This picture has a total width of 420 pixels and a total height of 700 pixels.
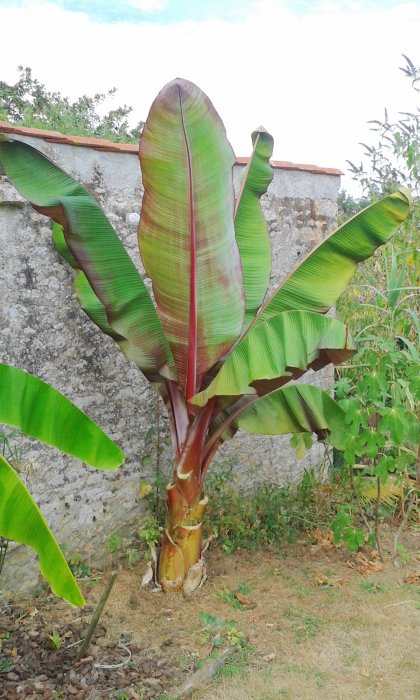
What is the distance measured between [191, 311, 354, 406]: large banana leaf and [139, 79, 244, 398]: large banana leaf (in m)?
0.18

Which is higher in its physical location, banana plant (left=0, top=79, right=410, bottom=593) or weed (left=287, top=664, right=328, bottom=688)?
banana plant (left=0, top=79, right=410, bottom=593)

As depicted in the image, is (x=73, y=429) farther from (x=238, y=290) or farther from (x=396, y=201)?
(x=396, y=201)

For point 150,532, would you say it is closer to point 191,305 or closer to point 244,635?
point 244,635

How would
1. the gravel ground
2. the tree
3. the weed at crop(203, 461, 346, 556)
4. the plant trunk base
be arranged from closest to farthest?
the gravel ground → the plant trunk base → the weed at crop(203, 461, 346, 556) → the tree

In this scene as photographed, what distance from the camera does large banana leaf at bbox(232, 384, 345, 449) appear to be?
4121 millimetres

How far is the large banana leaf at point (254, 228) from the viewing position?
4.00m

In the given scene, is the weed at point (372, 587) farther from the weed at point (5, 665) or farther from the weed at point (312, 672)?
the weed at point (5, 665)

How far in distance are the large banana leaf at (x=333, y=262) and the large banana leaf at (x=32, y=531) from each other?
7.09 feet

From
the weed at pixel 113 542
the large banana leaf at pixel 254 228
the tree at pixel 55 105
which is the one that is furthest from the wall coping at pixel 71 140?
the tree at pixel 55 105

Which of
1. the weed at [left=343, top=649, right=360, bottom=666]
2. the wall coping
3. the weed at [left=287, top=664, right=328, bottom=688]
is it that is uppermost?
the wall coping

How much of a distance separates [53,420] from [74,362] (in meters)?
1.59

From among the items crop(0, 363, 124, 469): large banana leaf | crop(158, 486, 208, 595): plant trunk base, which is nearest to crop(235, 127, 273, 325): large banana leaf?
crop(158, 486, 208, 595): plant trunk base

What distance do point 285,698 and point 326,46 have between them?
4.38m

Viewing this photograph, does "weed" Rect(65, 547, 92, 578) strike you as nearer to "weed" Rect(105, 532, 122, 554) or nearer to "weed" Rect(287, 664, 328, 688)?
"weed" Rect(105, 532, 122, 554)
